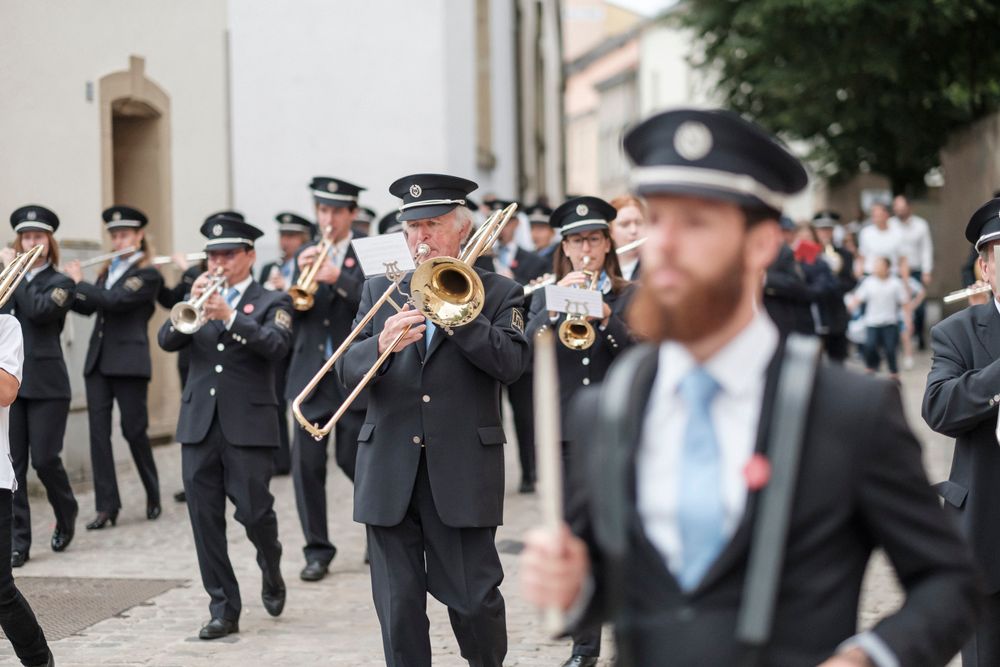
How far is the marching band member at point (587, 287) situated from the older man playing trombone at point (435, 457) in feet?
4.21

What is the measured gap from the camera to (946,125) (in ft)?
87.4

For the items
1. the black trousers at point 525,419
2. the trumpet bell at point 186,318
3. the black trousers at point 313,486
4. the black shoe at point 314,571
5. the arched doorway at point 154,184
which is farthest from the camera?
the arched doorway at point 154,184

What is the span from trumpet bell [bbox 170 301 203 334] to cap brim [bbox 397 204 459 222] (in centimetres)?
227

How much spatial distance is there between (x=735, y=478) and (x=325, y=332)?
24.7ft

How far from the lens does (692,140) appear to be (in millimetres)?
2689

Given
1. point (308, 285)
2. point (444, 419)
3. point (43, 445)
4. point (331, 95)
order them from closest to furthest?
point (444, 419), point (43, 445), point (308, 285), point (331, 95)

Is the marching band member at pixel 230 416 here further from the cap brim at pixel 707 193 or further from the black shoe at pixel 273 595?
the cap brim at pixel 707 193

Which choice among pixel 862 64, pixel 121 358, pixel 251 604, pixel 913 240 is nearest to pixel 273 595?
pixel 251 604

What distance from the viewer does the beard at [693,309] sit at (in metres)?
2.54

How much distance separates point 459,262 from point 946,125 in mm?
22698

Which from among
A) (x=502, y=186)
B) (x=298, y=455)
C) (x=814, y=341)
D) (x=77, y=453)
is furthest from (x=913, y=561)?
(x=502, y=186)

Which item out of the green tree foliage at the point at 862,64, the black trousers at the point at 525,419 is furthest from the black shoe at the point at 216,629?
the green tree foliage at the point at 862,64

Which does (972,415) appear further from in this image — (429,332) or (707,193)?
(707,193)

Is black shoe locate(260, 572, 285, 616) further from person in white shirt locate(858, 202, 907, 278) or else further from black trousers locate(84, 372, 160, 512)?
person in white shirt locate(858, 202, 907, 278)
